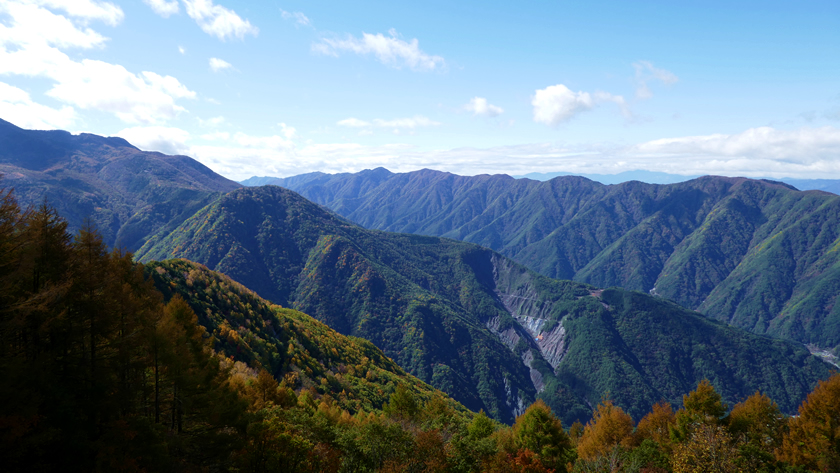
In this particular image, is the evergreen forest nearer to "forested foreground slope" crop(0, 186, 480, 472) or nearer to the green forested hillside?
"forested foreground slope" crop(0, 186, 480, 472)

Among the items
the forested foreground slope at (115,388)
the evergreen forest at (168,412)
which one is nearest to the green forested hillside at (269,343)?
the evergreen forest at (168,412)

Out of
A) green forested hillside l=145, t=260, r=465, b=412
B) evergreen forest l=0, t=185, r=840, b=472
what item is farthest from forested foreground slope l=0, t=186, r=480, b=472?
green forested hillside l=145, t=260, r=465, b=412

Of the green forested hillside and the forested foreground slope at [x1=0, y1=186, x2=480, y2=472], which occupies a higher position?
the forested foreground slope at [x1=0, y1=186, x2=480, y2=472]

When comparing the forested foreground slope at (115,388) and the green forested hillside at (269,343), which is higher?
the forested foreground slope at (115,388)

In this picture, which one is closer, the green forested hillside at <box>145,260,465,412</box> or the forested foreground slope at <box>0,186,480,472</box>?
the forested foreground slope at <box>0,186,480,472</box>

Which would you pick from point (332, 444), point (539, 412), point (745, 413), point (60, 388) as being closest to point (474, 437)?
point (539, 412)

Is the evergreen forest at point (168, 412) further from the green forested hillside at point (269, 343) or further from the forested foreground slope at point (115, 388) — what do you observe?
the green forested hillside at point (269, 343)

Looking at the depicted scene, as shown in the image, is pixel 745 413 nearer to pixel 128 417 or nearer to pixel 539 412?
pixel 539 412

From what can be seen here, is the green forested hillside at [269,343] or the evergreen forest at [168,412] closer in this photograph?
the evergreen forest at [168,412]

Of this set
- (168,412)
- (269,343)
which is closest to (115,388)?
(168,412)

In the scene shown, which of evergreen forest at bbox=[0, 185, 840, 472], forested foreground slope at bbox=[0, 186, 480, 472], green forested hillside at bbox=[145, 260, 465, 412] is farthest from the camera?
green forested hillside at bbox=[145, 260, 465, 412]

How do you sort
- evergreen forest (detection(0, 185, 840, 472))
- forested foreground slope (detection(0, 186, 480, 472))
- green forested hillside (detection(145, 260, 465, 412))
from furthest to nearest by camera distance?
green forested hillside (detection(145, 260, 465, 412)) → evergreen forest (detection(0, 185, 840, 472)) → forested foreground slope (detection(0, 186, 480, 472))
